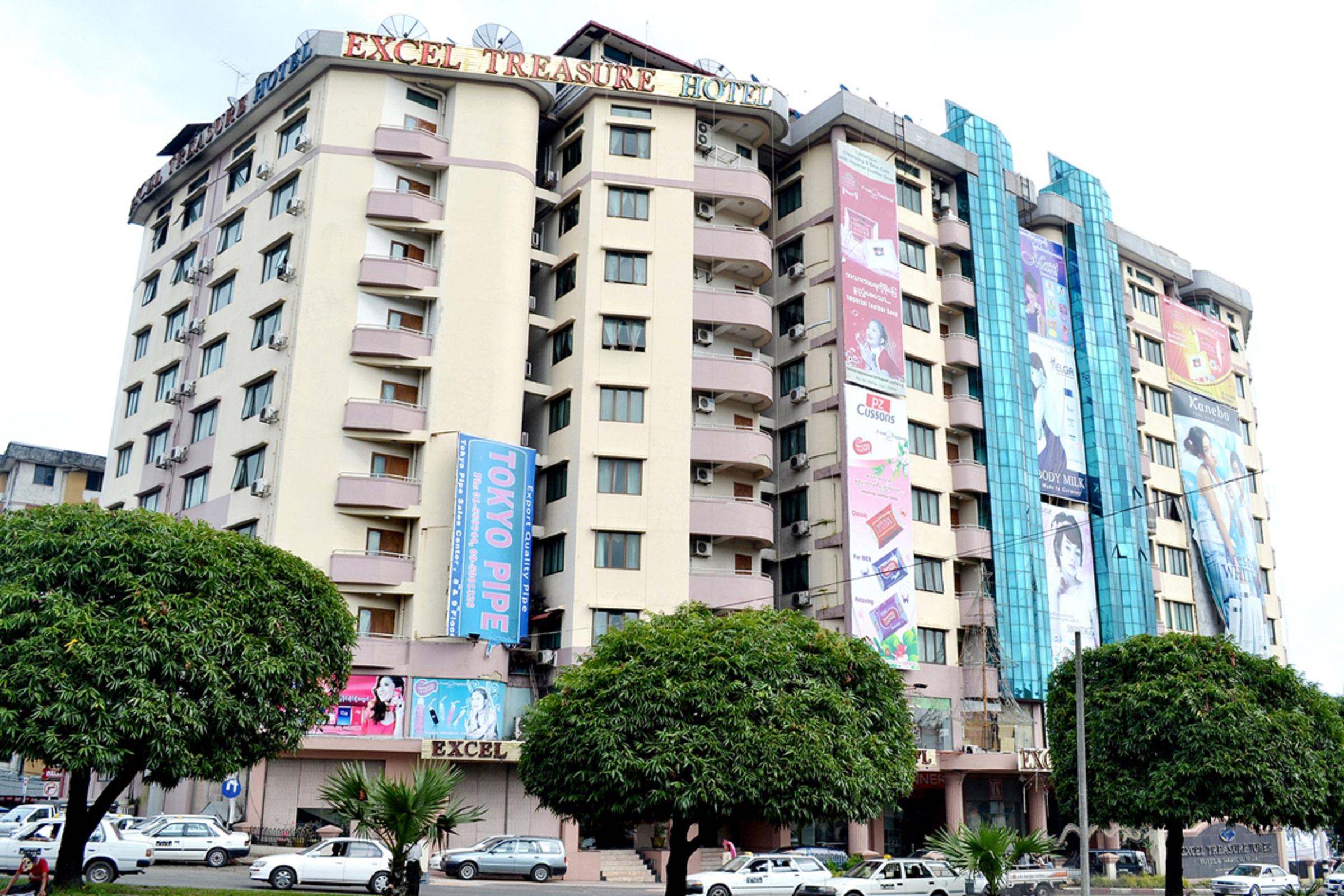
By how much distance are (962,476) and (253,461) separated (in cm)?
3402

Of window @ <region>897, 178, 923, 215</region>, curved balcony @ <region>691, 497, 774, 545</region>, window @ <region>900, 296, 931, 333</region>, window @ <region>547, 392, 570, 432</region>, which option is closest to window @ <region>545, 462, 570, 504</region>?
window @ <region>547, 392, 570, 432</region>

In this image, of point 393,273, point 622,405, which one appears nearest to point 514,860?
point 622,405

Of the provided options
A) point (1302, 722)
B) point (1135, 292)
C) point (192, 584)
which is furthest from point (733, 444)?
point (1135, 292)

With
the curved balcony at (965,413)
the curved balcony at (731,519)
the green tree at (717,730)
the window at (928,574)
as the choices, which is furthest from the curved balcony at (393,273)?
the curved balcony at (965,413)

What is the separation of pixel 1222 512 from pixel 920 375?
2634 centimetres

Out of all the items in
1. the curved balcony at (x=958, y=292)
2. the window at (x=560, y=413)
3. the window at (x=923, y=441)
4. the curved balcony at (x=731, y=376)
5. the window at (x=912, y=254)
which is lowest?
the window at (x=560, y=413)

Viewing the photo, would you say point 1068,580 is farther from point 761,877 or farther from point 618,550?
point 761,877

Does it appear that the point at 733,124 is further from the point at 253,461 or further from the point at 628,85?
the point at 253,461

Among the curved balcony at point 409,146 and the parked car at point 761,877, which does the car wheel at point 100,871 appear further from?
the curved balcony at point 409,146

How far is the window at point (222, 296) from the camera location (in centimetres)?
5869

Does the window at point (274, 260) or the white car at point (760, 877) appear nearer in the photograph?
the white car at point (760, 877)

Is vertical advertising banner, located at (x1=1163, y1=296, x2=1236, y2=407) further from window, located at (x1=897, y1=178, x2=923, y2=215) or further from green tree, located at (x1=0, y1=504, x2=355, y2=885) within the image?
green tree, located at (x1=0, y1=504, x2=355, y2=885)

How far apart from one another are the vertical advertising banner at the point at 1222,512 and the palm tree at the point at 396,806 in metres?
60.7

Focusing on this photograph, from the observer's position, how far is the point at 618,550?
2046 inches
